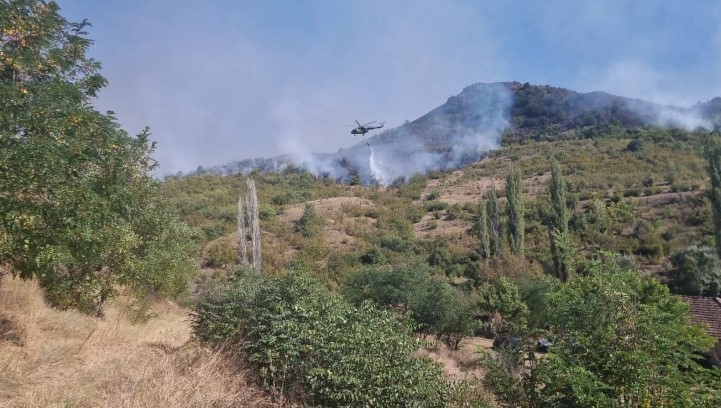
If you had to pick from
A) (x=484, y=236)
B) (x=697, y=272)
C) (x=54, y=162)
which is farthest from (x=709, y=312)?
(x=54, y=162)

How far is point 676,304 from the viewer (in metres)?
5.28

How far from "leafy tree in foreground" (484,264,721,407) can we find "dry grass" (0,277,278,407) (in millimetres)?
3558

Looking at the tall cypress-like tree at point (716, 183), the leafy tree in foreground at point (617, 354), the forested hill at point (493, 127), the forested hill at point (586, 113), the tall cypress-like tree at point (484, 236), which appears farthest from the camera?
the forested hill at point (493, 127)

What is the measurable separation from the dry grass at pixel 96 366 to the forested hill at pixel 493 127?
57079 millimetres

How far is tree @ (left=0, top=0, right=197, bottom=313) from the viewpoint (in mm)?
4930

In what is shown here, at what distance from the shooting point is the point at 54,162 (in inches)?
193

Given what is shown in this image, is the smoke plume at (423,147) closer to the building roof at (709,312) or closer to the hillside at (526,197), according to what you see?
the hillside at (526,197)

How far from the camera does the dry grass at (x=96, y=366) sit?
4363 millimetres

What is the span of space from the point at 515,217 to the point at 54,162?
99.5 feet

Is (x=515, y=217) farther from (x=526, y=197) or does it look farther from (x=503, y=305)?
(x=503, y=305)

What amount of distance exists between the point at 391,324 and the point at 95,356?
4.18 metres

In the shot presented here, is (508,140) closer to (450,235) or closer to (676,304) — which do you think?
(450,235)

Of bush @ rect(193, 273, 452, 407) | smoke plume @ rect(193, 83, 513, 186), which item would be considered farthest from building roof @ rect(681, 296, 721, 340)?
smoke plume @ rect(193, 83, 513, 186)

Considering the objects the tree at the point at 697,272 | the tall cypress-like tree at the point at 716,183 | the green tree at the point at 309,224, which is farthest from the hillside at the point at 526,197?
the tall cypress-like tree at the point at 716,183
